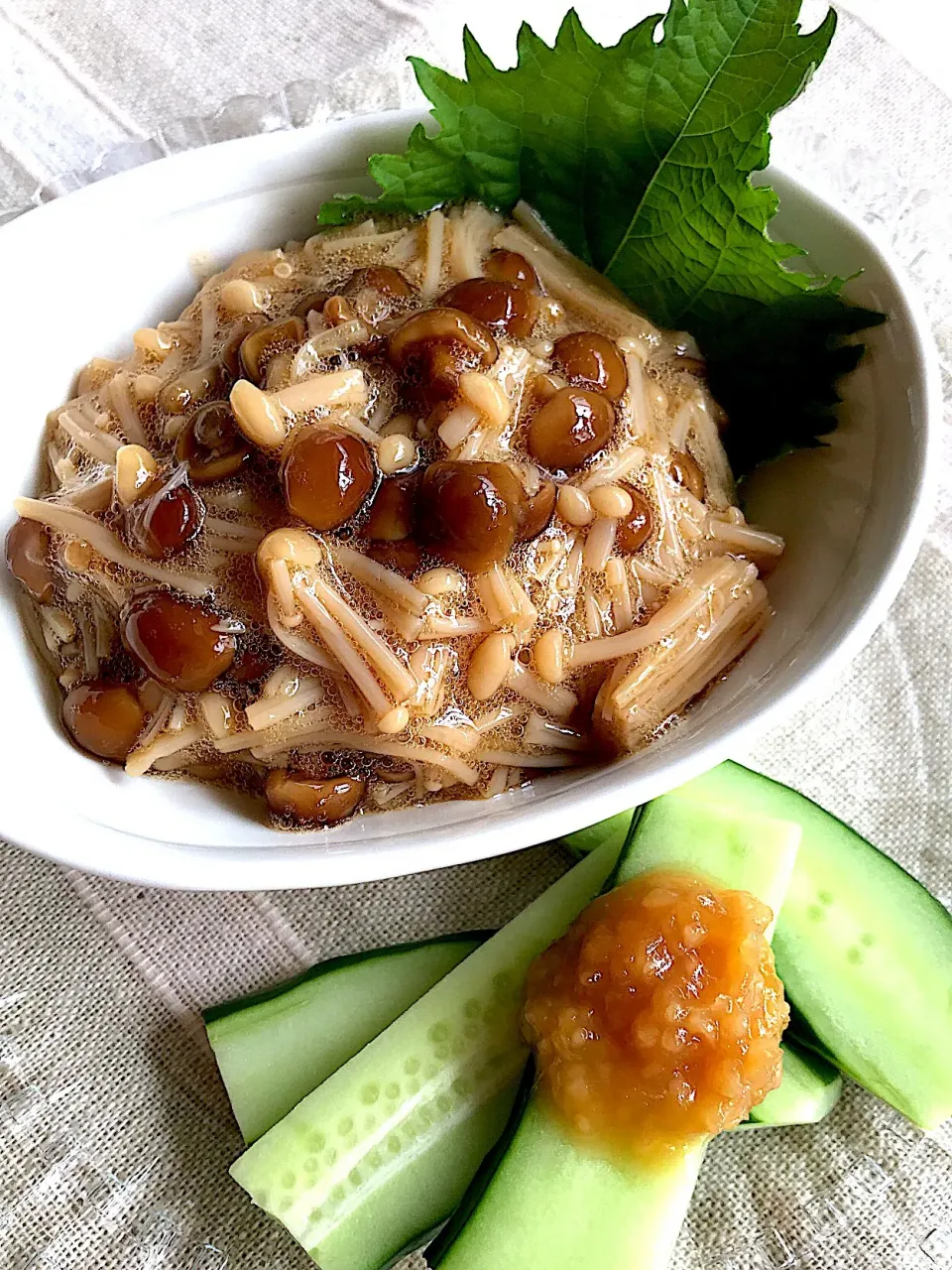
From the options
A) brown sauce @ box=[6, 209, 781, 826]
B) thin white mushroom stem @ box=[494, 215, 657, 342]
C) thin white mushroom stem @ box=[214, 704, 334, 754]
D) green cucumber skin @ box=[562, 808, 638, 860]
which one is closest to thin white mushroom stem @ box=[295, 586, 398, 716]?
brown sauce @ box=[6, 209, 781, 826]

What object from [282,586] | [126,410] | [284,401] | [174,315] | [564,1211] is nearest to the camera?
[282,586]

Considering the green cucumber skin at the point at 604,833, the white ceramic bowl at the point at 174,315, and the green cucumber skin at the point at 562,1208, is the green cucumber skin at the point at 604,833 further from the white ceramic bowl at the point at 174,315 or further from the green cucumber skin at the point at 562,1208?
the green cucumber skin at the point at 562,1208

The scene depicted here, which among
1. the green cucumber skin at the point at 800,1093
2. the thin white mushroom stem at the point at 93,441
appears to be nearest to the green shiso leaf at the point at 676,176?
the thin white mushroom stem at the point at 93,441

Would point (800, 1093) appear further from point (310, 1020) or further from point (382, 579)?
point (382, 579)

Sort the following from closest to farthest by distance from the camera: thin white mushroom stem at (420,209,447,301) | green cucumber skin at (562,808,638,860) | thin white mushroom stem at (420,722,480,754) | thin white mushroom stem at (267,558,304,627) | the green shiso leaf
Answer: thin white mushroom stem at (267,558,304,627) → thin white mushroom stem at (420,722,480,754) → the green shiso leaf → thin white mushroom stem at (420,209,447,301) → green cucumber skin at (562,808,638,860)

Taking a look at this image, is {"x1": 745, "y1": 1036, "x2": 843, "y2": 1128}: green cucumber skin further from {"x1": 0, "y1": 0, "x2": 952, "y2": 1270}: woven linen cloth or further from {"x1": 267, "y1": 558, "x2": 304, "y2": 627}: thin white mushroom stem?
{"x1": 267, "y1": 558, "x2": 304, "y2": 627}: thin white mushroom stem

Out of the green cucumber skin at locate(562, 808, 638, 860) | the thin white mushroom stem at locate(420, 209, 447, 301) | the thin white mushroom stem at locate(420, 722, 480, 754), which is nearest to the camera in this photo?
the thin white mushroom stem at locate(420, 722, 480, 754)

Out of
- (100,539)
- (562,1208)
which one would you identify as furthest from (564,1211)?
(100,539)
